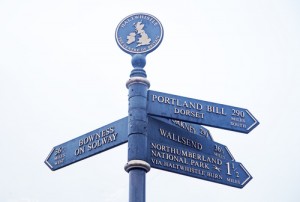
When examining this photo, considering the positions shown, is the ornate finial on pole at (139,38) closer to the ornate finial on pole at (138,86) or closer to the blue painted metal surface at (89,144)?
the ornate finial on pole at (138,86)

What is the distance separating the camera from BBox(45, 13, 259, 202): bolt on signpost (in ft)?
22.1

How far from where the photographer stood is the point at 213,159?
23.1ft

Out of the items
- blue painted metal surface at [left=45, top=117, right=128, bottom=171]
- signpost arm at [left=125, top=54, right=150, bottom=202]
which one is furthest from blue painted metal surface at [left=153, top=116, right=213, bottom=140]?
blue painted metal surface at [left=45, top=117, right=128, bottom=171]

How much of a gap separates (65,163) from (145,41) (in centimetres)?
197

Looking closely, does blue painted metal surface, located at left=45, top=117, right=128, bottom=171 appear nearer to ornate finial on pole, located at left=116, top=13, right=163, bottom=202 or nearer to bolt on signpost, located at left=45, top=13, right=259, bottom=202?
bolt on signpost, located at left=45, top=13, right=259, bottom=202

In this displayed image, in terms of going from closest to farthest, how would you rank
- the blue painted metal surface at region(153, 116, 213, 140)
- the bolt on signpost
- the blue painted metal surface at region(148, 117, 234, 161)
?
1. the bolt on signpost
2. the blue painted metal surface at region(148, 117, 234, 161)
3. the blue painted metal surface at region(153, 116, 213, 140)

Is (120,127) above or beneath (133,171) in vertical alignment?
above

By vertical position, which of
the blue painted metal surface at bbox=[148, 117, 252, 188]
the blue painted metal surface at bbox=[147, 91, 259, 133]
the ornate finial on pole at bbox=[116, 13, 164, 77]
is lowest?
the blue painted metal surface at bbox=[148, 117, 252, 188]

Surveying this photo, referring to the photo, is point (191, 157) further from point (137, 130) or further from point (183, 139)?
point (137, 130)

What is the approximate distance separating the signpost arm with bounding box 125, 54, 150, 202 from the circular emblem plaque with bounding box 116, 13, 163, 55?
0.45 feet

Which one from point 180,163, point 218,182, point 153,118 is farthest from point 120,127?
point 218,182

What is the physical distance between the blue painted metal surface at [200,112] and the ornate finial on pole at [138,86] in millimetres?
181

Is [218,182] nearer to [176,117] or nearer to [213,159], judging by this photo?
[213,159]

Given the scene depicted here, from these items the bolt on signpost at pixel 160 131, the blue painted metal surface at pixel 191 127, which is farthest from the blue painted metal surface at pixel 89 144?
the blue painted metal surface at pixel 191 127
